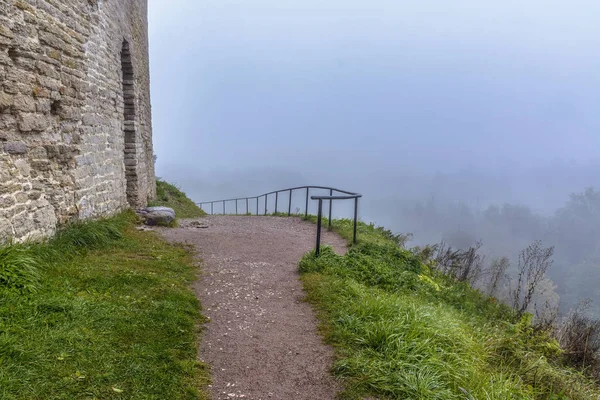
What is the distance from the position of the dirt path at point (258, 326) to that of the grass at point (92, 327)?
0.22 meters

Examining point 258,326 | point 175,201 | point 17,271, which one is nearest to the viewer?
point 17,271

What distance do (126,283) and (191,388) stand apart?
207cm

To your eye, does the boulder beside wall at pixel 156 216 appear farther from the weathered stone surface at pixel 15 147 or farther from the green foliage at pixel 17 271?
the green foliage at pixel 17 271

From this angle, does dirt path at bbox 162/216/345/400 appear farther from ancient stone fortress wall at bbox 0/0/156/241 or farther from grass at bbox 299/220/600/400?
ancient stone fortress wall at bbox 0/0/156/241

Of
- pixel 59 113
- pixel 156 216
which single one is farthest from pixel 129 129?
pixel 59 113

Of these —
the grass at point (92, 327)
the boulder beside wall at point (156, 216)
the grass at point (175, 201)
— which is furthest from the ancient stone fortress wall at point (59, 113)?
the grass at point (175, 201)

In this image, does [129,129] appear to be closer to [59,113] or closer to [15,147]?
[59,113]

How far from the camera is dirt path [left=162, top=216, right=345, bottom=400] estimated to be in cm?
309

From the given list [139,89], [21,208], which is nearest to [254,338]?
[21,208]

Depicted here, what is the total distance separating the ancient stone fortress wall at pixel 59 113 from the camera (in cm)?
446

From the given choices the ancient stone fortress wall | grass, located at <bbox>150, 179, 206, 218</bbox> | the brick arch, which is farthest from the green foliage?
grass, located at <bbox>150, 179, 206, 218</bbox>

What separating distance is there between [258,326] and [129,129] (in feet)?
24.1

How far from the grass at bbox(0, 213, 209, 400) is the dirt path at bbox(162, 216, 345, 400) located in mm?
216

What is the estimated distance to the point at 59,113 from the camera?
559 cm
